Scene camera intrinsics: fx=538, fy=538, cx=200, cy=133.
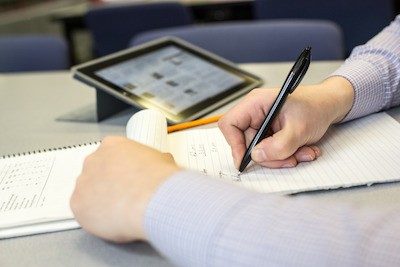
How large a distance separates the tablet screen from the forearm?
449 millimetres

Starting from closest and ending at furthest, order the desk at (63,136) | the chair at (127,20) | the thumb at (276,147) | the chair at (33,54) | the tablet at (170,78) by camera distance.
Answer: the desk at (63,136) < the thumb at (276,147) < the tablet at (170,78) < the chair at (33,54) < the chair at (127,20)

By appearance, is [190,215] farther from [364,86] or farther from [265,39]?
[265,39]

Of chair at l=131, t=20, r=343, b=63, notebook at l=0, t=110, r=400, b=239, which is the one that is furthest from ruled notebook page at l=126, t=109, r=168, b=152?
chair at l=131, t=20, r=343, b=63

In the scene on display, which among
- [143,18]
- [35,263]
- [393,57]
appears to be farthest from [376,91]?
[143,18]

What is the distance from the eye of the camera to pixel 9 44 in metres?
1.67

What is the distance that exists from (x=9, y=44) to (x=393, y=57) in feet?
3.93

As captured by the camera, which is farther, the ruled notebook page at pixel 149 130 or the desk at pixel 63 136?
the ruled notebook page at pixel 149 130

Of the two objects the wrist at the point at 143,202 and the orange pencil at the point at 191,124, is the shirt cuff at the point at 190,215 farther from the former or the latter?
the orange pencil at the point at 191,124

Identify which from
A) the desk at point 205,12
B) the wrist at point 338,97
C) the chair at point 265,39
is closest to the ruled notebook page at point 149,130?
the wrist at point 338,97

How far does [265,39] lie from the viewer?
151cm

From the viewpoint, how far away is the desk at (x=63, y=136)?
1.90 ft

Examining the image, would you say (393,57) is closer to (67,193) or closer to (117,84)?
(117,84)

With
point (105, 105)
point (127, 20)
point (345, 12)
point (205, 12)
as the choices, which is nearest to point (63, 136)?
point (105, 105)

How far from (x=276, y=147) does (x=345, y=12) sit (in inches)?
70.6
